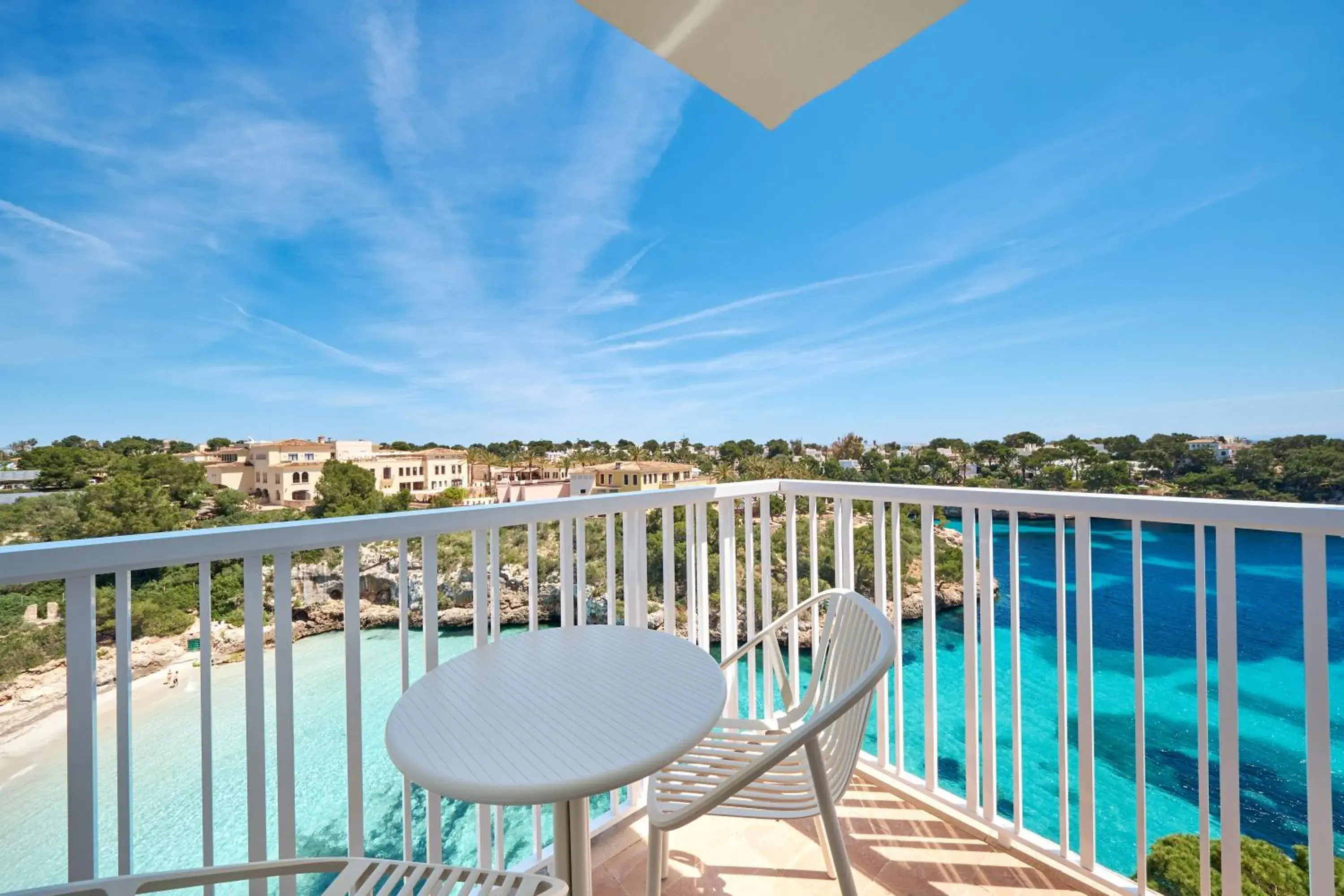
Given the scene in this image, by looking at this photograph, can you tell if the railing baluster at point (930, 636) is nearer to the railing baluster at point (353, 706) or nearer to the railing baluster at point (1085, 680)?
the railing baluster at point (1085, 680)

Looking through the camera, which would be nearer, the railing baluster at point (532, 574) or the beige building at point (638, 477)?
the railing baluster at point (532, 574)

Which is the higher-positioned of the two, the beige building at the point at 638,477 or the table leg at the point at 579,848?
the beige building at the point at 638,477

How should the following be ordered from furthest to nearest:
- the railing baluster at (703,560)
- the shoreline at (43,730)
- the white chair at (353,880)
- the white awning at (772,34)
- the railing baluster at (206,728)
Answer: the shoreline at (43,730), the railing baluster at (703,560), the white awning at (772,34), the railing baluster at (206,728), the white chair at (353,880)

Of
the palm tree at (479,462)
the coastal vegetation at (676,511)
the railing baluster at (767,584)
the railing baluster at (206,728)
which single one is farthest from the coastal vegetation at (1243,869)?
the palm tree at (479,462)

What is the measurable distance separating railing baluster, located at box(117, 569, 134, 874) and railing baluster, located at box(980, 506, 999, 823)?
7.85 feet

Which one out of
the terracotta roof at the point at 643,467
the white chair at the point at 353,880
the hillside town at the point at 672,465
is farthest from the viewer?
the terracotta roof at the point at 643,467

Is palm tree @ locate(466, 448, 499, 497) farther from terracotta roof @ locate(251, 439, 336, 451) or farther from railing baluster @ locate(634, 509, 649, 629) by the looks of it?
railing baluster @ locate(634, 509, 649, 629)

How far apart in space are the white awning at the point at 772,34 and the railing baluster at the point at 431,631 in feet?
6.10

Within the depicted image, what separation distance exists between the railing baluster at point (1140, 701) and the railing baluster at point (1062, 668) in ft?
0.59

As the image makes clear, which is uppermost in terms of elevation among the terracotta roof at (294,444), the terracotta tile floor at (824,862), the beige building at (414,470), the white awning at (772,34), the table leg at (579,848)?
the white awning at (772,34)

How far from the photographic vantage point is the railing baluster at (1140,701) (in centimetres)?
158

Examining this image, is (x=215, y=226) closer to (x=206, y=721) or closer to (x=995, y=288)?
(x=206, y=721)

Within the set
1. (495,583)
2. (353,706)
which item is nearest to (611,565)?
(495,583)

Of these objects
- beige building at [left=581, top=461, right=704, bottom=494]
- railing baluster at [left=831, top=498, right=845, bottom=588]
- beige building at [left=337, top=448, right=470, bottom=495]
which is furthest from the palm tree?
railing baluster at [left=831, top=498, right=845, bottom=588]
